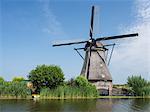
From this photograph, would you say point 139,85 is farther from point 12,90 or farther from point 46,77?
point 12,90

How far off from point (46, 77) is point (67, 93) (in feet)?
12.7

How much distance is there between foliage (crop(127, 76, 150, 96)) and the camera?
42.7 m

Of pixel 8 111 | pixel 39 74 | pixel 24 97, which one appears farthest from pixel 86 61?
pixel 8 111

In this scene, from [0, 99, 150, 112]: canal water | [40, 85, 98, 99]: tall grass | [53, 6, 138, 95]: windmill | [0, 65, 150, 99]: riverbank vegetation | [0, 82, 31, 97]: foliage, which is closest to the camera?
[0, 99, 150, 112]: canal water

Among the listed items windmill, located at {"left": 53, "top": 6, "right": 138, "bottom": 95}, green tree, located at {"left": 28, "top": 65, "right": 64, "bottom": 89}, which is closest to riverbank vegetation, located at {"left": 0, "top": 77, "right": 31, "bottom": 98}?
green tree, located at {"left": 28, "top": 65, "right": 64, "bottom": 89}

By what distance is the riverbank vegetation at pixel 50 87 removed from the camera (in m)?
35.0

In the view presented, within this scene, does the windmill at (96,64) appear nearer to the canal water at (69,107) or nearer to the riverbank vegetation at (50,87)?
the riverbank vegetation at (50,87)

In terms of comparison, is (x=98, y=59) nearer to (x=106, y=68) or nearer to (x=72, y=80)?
(x=106, y=68)

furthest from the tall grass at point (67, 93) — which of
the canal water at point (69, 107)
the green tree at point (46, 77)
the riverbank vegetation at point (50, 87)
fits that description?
the canal water at point (69, 107)

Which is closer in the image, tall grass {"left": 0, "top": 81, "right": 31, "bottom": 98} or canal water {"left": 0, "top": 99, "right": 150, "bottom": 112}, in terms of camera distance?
canal water {"left": 0, "top": 99, "right": 150, "bottom": 112}

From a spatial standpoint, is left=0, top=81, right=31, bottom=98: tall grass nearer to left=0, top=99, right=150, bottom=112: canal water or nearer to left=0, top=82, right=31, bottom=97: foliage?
left=0, top=82, right=31, bottom=97: foliage

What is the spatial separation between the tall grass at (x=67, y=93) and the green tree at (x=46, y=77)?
6.48 feet

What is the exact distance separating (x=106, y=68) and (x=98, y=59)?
6.43 ft

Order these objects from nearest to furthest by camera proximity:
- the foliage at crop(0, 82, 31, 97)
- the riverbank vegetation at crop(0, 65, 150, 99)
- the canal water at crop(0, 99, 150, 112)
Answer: the canal water at crop(0, 99, 150, 112), the foliage at crop(0, 82, 31, 97), the riverbank vegetation at crop(0, 65, 150, 99)
